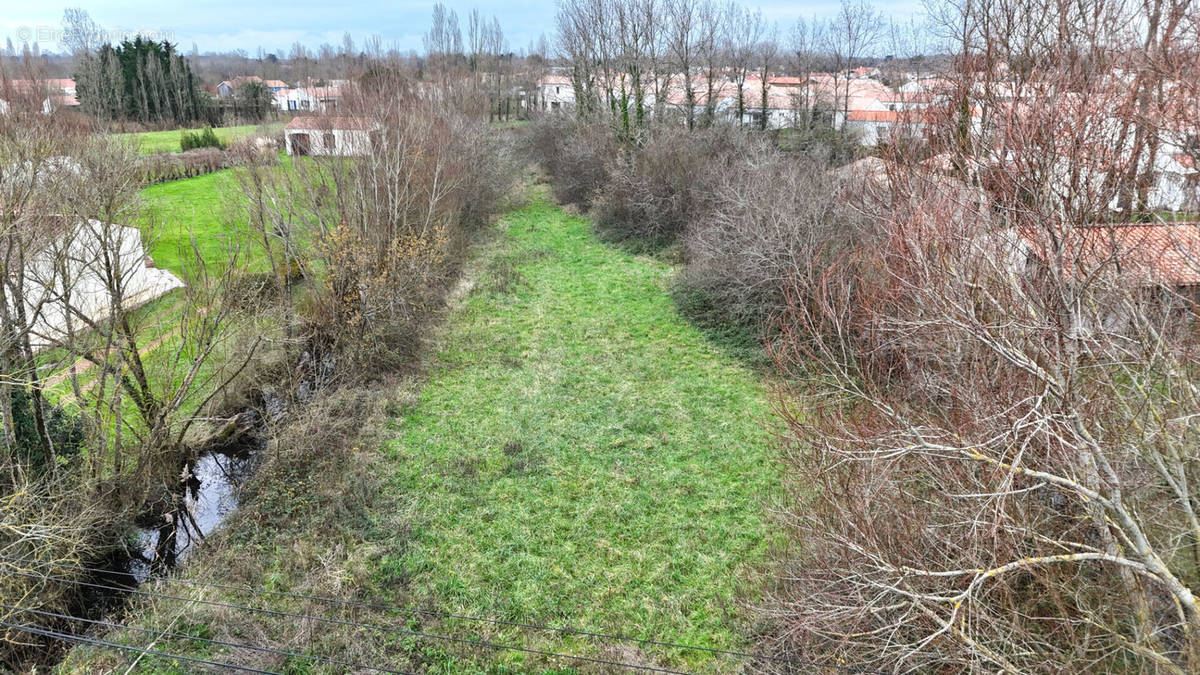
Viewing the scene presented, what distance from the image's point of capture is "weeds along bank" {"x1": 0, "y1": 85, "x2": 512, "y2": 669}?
32.5 feet

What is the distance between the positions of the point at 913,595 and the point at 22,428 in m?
12.6

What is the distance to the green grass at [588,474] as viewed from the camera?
10.1 meters

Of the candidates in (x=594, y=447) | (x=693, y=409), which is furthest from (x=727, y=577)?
(x=693, y=409)

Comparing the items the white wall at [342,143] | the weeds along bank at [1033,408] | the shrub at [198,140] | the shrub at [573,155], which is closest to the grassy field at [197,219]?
the white wall at [342,143]

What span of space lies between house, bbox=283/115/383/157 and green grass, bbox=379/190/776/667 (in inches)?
227

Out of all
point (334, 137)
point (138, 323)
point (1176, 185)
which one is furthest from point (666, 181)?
point (1176, 185)

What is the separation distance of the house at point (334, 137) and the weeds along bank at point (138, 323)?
1.20ft

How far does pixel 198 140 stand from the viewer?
39.6 meters

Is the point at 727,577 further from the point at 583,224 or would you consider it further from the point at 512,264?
the point at 583,224

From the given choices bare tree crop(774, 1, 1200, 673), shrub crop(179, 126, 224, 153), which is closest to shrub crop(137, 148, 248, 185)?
shrub crop(179, 126, 224, 153)

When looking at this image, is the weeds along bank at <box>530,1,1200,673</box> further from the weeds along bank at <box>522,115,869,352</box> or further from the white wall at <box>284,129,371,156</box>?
the white wall at <box>284,129,371,156</box>

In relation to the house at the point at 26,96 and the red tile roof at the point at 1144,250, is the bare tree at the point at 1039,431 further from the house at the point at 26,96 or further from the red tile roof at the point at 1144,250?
the house at the point at 26,96

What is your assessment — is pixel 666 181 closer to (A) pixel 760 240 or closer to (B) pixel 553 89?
(A) pixel 760 240

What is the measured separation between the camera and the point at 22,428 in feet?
34.6
